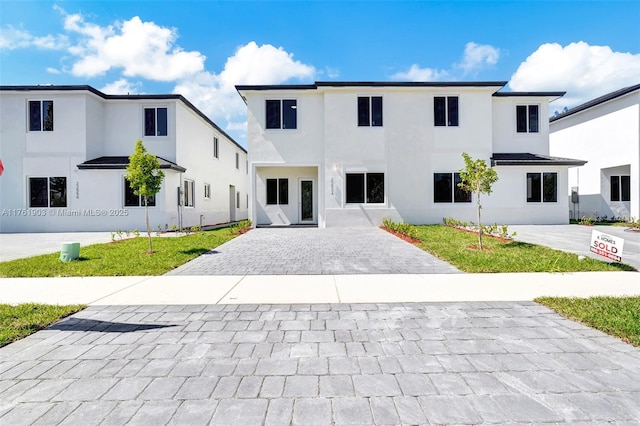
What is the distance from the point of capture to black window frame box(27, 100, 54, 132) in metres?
17.2

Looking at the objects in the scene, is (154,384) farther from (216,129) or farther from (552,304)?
(216,129)

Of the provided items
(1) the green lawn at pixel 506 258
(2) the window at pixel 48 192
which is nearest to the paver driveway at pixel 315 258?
(1) the green lawn at pixel 506 258

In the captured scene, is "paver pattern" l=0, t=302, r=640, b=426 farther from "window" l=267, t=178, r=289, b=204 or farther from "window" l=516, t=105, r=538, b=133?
"window" l=516, t=105, r=538, b=133

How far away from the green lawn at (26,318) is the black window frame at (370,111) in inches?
596

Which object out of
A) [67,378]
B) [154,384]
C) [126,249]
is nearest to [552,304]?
[154,384]

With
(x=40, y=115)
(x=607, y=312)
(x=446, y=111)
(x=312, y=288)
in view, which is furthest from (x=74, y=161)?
(x=607, y=312)

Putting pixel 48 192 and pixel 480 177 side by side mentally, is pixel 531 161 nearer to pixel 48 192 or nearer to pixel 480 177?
pixel 480 177

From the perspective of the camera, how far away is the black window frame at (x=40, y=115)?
1722cm

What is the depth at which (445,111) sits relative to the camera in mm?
17516

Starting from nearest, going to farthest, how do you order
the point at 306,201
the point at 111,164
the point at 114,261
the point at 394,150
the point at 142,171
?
the point at 114,261 < the point at 142,171 < the point at 111,164 < the point at 394,150 < the point at 306,201

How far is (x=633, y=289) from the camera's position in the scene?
5.73m

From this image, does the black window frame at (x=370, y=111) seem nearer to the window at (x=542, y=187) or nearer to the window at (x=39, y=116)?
the window at (x=542, y=187)

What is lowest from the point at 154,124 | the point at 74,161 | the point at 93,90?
the point at 74,161

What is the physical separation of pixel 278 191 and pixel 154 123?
786cm
